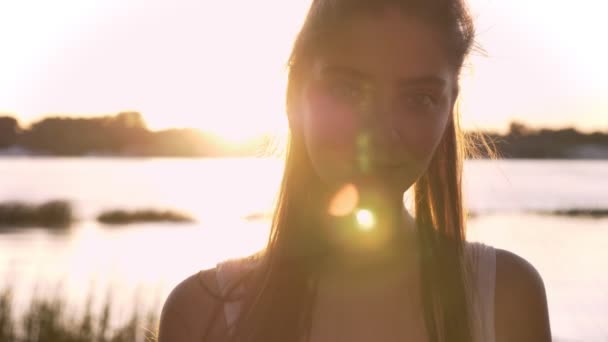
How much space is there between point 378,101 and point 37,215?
52713 millimetres

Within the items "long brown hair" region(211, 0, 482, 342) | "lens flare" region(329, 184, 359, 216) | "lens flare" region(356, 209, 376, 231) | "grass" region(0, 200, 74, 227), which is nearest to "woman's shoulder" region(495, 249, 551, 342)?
"long brown hair" region(211, 0, 482, 342)

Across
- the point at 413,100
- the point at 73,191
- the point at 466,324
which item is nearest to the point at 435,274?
the point at 466,324

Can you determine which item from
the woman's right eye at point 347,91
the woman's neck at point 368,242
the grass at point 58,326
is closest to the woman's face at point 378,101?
the woman's right eye at point 347,91

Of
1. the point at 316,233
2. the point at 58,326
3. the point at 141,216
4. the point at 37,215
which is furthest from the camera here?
the point at 141,216

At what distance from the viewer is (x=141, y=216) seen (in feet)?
202

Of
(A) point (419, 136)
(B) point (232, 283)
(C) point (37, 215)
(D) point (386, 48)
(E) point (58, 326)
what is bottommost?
(E) point (58, 326)

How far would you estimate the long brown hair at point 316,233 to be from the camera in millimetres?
2316

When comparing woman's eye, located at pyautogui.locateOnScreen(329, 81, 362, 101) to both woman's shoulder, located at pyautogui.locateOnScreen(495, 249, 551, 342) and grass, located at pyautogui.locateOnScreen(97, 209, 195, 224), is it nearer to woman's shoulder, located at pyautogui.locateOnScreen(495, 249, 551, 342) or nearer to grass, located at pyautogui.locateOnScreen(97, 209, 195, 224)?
woman's shoulder, located at pyautogui.locateOnScreen(495, 249, 551, 342)

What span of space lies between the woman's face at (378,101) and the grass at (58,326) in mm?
11905

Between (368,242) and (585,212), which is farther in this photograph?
(585,212)

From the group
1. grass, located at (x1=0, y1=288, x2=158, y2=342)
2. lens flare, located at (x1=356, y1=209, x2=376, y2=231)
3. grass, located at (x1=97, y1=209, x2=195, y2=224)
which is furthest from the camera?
grass, located at (x1=97, y1=209, x2=195, y2=224)

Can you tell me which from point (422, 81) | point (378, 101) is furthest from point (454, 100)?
point (378, 101)

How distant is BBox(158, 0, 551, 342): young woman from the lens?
7.02 feet

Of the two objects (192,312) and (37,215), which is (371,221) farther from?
(37,215)
